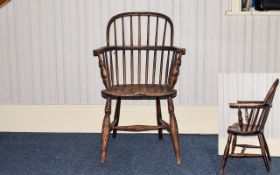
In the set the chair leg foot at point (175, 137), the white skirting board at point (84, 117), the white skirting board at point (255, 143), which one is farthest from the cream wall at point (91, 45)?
the chair leg foot at point (175, 137)

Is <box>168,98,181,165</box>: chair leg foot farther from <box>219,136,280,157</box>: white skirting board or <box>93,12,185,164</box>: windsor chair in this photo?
<box>219,136,280,157</box>: white skirting board

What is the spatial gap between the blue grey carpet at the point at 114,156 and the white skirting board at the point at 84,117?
0.33ft

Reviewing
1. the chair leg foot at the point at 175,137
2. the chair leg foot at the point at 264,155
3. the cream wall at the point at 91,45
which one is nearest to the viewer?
the chair leg foot at the point at 264,155

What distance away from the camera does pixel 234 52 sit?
3912 mm

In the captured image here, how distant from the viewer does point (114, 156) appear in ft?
11.0

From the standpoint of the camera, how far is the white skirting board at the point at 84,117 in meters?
3.99

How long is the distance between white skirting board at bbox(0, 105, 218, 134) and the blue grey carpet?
4.0 inches

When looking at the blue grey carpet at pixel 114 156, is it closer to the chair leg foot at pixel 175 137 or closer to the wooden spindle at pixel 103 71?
the chair leg foot at pixel 175 137

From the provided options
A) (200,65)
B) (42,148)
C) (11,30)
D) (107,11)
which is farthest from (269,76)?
(11,30)

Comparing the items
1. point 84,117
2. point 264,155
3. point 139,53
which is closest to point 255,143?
point 264,155

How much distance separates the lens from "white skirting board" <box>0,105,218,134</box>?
3.99m

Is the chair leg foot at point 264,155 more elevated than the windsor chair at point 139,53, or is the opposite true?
the windsor chair at point 139,53

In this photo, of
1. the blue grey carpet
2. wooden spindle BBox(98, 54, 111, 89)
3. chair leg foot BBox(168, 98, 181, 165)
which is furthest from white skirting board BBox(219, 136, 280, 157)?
wooden spindle BBox(98, 54, 111, 89)

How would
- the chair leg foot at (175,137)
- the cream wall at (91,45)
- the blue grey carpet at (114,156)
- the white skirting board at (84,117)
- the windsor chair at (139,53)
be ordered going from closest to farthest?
1. the blue grey carpet at (114,156)
2. the chair leg foot at (175,137)
3. the windsor chair at (139,53)
4. the cream wall at (91,45)
5. the white skirting board at (84,117)
